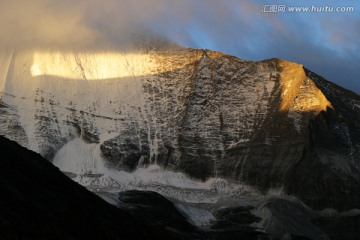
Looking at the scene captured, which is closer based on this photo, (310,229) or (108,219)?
(108,219)

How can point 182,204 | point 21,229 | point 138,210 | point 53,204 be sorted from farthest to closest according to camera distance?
point 182,204 < point 138,210 < point 53,204 < point 21,229

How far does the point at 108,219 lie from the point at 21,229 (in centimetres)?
1940

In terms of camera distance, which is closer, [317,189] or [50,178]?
[50,178]

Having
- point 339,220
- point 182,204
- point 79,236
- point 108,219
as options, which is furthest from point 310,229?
point 79,236

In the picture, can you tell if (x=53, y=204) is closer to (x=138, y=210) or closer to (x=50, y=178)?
(x=50, y=178)

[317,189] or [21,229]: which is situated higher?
[317,189]

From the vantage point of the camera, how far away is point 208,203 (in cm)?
19788

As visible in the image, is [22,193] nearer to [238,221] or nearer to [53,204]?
[53,204]

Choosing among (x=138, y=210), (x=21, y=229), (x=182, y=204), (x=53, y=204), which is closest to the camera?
(x=21, y=229)

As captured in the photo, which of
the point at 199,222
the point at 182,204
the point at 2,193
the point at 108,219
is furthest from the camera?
the point at 182,204

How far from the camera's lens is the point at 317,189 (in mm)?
198875

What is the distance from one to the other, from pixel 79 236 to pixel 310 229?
95.3 meters

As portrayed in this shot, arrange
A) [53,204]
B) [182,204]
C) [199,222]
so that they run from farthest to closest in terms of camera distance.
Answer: [182,204] < [199,222] < [53,204]

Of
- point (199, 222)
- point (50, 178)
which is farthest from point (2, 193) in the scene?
point (199, 222)
